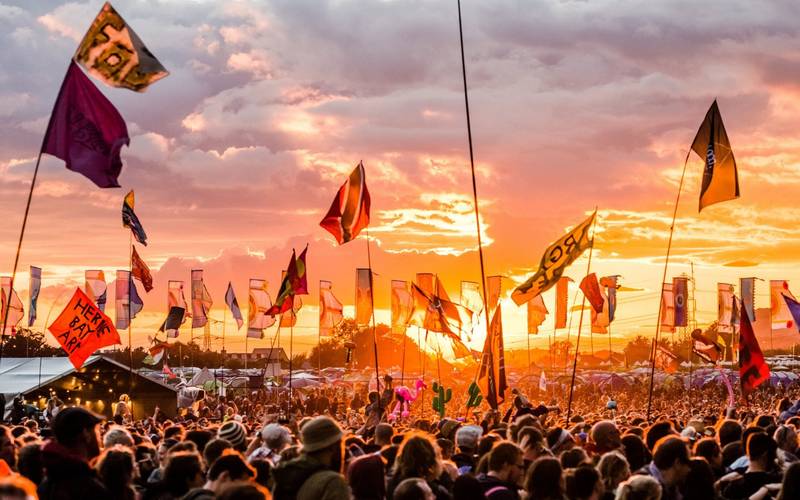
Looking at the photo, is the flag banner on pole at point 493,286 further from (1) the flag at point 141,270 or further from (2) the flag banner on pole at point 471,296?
(1) the flag at point 141,270

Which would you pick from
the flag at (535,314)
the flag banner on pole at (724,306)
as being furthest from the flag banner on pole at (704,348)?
the flag banner on pole at (724,306)

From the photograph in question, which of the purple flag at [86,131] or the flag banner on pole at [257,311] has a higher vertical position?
the purple flag at [86,131]

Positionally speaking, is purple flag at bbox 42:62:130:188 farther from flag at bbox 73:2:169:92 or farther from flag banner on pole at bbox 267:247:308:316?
flag banner on pole at bbox 267:247:308:316

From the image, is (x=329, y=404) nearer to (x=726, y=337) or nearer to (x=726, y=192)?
(x=726, y=192)

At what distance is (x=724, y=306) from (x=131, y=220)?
1472 inches

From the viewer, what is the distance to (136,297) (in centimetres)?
4756

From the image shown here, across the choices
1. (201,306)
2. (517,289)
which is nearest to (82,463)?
(517,289)

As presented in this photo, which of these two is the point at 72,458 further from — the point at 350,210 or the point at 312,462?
the point at 350,210

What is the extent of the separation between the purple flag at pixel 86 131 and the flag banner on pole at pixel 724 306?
47.3m

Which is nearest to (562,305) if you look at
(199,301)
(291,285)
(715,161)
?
(199,301)

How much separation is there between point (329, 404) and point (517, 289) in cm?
2652

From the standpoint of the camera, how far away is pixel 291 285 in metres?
31.4

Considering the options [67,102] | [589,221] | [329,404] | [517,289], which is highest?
[67,102]

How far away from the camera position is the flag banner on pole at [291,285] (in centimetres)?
3114
